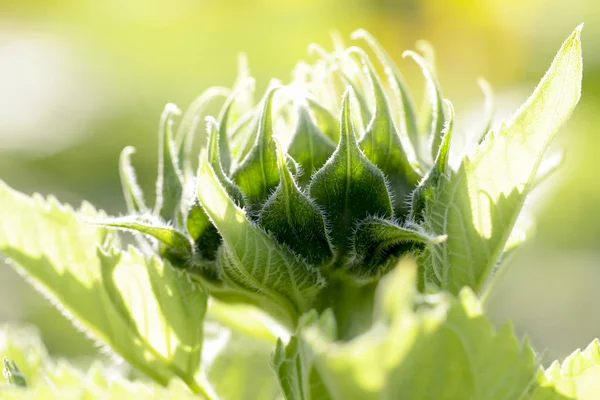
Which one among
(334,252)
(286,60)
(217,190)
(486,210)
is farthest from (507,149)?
(286,60)

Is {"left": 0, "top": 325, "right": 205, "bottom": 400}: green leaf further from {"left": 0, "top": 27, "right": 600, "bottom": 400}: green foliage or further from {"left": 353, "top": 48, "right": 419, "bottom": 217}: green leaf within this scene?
{"left": 353, "top": 48, "right": 419, "bottom": 217}: green leaf

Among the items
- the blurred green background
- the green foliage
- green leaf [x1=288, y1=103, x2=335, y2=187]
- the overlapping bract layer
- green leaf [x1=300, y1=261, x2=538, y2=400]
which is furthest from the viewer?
the blurred green background

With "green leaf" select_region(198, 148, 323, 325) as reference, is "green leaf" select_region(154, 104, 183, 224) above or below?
above

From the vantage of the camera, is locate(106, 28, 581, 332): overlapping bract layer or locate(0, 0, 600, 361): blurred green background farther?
locate(0, 0, 600, 361): blurred green background

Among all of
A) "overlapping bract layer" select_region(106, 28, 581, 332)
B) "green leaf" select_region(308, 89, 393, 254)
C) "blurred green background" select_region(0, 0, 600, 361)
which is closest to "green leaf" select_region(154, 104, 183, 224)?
"overlapping bract layer" select_region(106, 28, 581, 332)

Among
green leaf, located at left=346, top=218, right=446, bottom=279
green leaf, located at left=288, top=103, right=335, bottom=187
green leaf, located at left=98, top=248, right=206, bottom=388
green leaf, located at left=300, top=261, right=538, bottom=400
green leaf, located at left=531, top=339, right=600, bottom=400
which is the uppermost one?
green leaf, located at left=288, top=103, right=335, bottom=187

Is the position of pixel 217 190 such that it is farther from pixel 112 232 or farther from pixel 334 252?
pixel 112 232

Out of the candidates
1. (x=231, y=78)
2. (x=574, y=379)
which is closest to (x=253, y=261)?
(x=574, y=379)

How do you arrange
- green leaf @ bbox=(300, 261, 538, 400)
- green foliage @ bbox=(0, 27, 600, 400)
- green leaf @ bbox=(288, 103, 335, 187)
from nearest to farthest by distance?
green leaf @ bbox=(300, 261, 538, 400)
green foliage @ bbox=(0, 27, 600, 400)
green leaf @ bbox=(288, 103, 335, 187)
